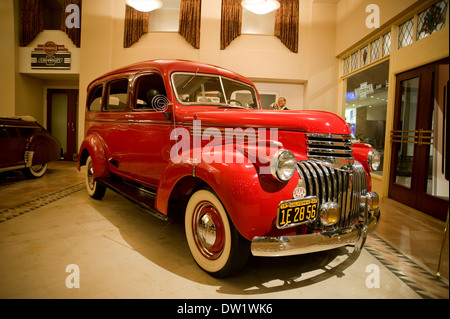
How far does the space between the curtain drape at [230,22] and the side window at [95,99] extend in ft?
12.6

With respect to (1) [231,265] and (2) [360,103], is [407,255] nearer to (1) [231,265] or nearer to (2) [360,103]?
(1) [231,265]

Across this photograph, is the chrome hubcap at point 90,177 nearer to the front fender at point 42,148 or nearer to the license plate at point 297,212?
the front fender at point 42,148

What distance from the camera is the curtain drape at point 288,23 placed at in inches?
273

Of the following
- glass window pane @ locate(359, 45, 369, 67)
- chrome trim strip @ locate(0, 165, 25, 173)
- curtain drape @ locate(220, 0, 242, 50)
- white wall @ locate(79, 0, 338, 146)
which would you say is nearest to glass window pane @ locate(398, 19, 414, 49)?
glass window pane @ locate(359, 45, 369, 67)

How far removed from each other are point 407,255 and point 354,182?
100cm

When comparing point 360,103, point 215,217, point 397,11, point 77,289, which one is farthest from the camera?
point 360,103

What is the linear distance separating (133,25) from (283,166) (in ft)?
23.1

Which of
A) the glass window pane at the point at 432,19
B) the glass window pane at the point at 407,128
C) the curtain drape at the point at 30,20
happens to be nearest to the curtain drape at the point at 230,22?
the glass window pane at the point at 432,19

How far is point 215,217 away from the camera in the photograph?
1956 mm

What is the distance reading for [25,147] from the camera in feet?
17.1

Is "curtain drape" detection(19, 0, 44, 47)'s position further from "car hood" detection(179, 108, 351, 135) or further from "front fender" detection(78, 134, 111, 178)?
"car hood" detection(179, 108, 351, 135)

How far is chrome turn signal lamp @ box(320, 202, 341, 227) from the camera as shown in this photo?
1880 mm
